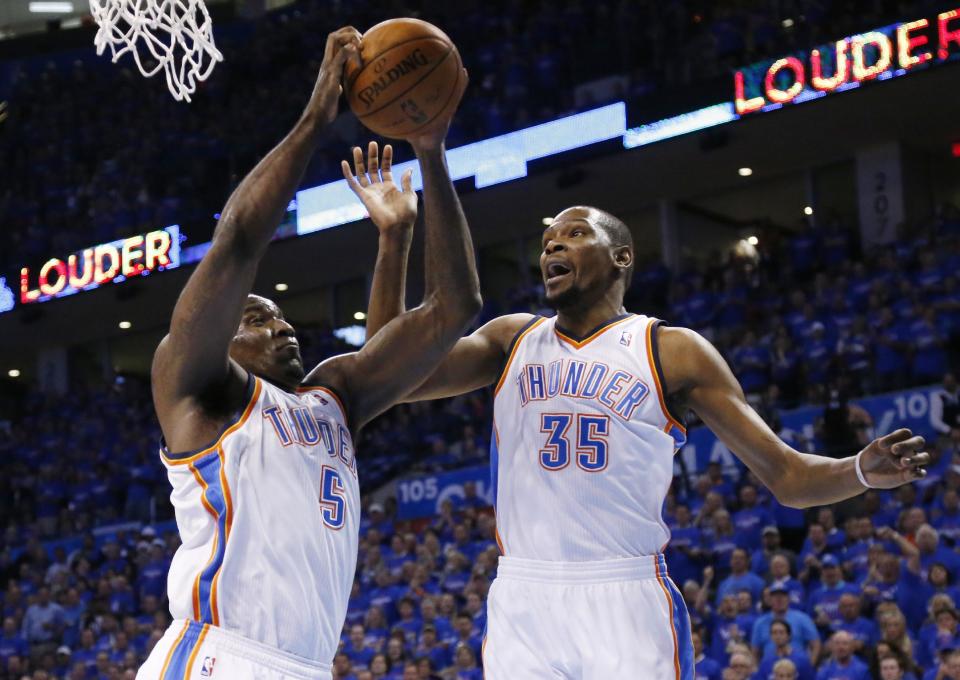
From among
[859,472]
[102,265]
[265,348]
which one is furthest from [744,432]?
[102,265]

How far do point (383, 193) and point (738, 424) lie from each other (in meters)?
1.33

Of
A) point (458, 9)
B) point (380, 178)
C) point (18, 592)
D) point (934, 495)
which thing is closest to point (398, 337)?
point (380, 178)

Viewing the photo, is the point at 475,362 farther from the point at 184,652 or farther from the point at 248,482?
the point at 184,652

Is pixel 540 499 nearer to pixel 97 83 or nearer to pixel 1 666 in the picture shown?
pixel 1 666

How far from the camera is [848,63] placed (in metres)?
14.5

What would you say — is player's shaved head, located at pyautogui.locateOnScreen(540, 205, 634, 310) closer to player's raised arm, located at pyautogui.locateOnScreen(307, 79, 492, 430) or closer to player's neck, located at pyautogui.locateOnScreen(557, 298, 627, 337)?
player's neck, located at pyautogui.locateOnScreen(557, 298, 627, 337)

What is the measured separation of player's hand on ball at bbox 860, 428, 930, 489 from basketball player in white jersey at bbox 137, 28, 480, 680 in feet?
4.87

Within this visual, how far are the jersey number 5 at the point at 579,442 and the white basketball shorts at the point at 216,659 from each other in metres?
1.09

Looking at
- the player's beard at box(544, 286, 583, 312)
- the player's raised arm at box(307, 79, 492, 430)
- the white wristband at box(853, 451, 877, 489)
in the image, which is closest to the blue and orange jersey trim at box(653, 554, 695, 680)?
the white wristband at box(853, 451, 877, 489)

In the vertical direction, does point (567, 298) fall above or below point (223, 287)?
above

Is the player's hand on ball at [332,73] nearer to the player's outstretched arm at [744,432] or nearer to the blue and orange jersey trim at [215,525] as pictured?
the blue and orange jersey trim at [215,525]

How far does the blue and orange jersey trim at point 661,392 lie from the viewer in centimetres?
425

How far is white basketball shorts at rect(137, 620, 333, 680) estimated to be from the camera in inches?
132

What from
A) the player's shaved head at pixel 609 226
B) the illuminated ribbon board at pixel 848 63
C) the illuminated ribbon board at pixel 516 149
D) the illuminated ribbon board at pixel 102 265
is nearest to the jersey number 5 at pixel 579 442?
the player's shaved head at pixel 609 226
